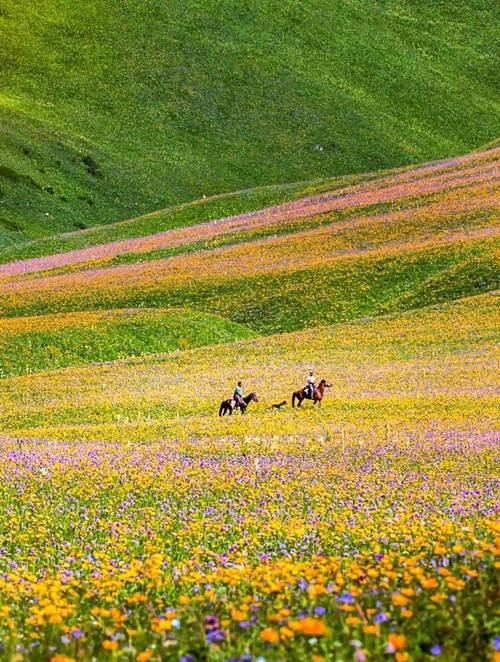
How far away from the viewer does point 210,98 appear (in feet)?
461

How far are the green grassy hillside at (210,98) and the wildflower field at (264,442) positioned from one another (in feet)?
98.9

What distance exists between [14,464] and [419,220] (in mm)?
57245

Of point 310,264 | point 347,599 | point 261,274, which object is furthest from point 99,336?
point 347,599

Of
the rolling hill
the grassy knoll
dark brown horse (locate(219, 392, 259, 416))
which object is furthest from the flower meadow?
the rolling hill

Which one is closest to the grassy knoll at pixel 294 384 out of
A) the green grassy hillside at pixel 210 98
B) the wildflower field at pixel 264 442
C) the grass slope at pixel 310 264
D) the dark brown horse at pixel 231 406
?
the wildflower field at pixel 264 442

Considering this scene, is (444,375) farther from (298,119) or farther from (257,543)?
(298,119)

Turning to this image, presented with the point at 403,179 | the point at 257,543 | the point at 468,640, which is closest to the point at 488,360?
the point at 257,543

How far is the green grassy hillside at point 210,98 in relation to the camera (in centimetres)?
11581

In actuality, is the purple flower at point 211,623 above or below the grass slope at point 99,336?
below

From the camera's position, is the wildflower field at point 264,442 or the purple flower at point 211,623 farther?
the wildflower field at point 264,442

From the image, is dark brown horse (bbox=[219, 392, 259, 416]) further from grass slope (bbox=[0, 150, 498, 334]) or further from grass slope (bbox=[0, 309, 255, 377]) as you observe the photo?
grass slope (bbox=[0, 150, 498, 334])

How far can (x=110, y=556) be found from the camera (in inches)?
521

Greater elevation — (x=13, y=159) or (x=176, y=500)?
(x=13, y=159)

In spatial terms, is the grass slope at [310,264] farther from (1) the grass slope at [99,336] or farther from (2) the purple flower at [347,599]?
(2) the purple flower at [347,599]
